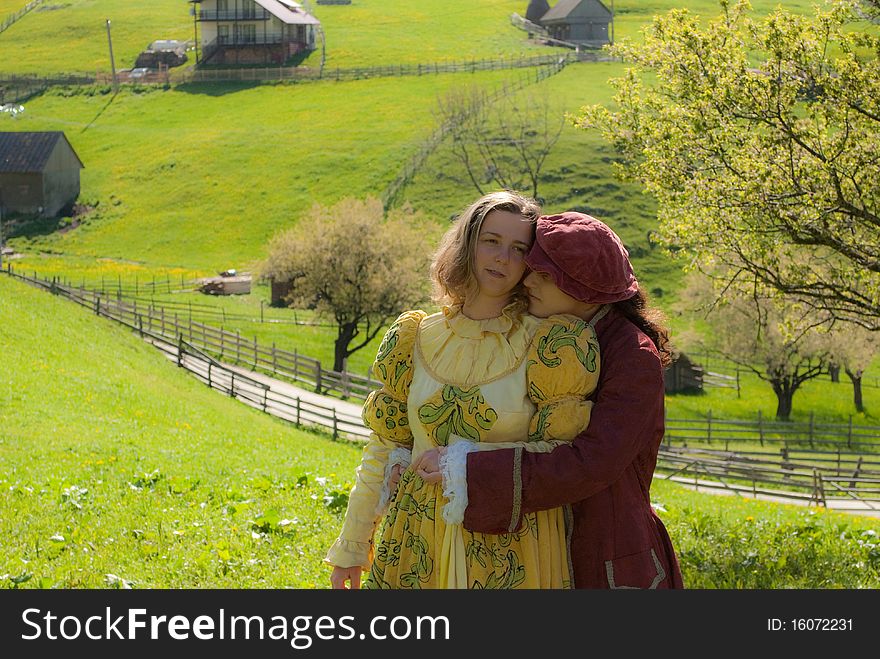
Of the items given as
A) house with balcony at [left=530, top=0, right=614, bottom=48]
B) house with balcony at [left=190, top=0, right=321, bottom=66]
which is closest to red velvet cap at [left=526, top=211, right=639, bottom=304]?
house with balcony at [left=190, top=0, right=321, bottom=66]

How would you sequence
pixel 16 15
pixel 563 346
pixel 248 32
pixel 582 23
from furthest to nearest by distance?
pixel 582 23
pixel 16 15
pixel 248 32
pixel 563 346

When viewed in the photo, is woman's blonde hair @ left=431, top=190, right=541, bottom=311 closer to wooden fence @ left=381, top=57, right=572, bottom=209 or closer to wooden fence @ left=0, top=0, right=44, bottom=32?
wooden fence @ left=381, top=57, right=572, bottom=209

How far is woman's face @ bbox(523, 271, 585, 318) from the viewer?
12.4 ft

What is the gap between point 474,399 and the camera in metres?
3.72

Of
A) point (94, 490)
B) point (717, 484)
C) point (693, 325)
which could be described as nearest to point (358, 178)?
point (693, 325)

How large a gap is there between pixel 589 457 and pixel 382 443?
0.94 m

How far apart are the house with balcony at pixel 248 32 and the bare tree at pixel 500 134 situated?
23.6 m

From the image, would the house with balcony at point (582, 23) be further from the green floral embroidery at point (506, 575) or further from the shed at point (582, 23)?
the green floral embroidery at point (506, 575)

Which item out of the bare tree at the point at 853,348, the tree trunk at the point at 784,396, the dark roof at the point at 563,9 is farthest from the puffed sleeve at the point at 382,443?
Result: the dark roof at the point at 563,9

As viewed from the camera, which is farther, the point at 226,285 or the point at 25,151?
the point at 25,151

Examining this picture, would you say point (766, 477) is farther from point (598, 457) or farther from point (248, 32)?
point (248, 32)

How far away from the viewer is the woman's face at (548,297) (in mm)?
3773

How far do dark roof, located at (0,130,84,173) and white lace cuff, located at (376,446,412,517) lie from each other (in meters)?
67.7

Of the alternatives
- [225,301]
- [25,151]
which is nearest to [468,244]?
[225,301]
